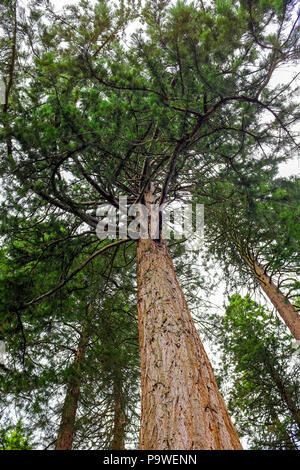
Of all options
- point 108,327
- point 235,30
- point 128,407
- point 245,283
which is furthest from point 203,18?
point 128,407

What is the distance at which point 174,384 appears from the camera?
1.90 meters

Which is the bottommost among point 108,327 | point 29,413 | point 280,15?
point 29,413

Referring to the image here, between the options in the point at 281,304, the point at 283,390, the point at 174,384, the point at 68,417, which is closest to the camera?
the point at 174,384

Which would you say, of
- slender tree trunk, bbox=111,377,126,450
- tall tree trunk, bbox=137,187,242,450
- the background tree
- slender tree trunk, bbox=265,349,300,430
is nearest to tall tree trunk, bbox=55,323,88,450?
slender tree trunk, bbox=111,377,126,450

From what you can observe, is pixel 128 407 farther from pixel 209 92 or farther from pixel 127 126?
pixel 209 92

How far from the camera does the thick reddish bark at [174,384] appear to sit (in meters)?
1.58

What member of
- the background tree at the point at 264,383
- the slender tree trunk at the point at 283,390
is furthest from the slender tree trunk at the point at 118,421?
the slender tree trunk at the point at 283,390

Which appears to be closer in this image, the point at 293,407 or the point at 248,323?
the point at 293,407

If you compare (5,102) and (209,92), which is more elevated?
(5,102)

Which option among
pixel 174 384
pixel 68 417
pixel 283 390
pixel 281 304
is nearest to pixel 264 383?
pixel 283 390

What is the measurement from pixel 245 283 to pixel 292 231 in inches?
133

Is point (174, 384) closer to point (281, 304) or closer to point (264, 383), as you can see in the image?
point (281, 304)

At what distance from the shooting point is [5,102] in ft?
11.2

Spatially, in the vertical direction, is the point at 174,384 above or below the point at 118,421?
below
